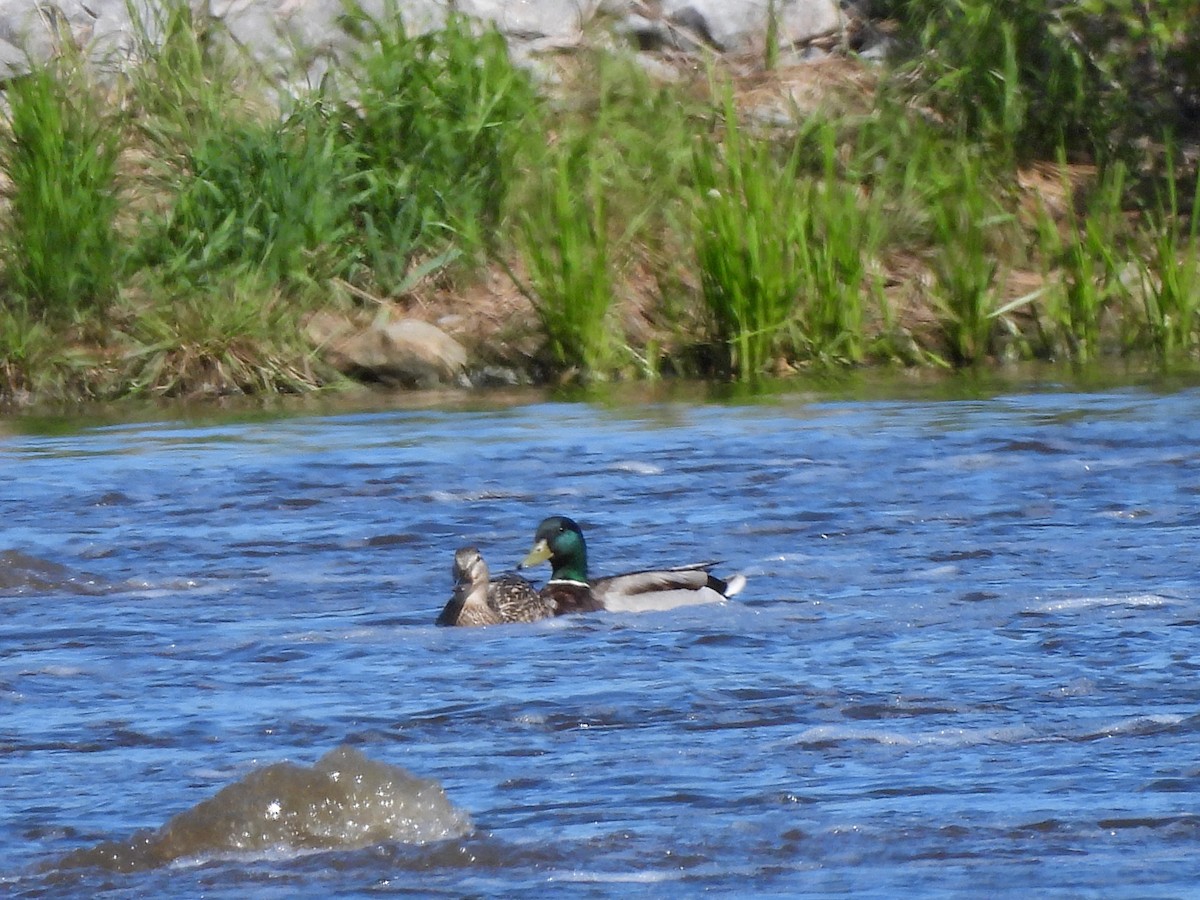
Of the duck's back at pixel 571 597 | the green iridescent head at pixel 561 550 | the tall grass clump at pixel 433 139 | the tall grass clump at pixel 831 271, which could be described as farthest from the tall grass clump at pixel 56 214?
the duck's back at pixel 571 597

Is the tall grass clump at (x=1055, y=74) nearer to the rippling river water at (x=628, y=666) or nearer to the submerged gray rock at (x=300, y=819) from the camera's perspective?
the rippling river water at (x=628, y=666)

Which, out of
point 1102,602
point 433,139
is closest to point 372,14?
point 433,139

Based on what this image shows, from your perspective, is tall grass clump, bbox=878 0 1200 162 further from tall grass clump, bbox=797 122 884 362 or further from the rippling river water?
the rippling river water

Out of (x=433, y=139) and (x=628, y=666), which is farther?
(x=433, y=139)

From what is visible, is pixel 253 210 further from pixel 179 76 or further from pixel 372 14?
pixel 372 14

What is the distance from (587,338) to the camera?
513 inches

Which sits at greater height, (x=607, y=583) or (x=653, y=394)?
(x=653, y=394)

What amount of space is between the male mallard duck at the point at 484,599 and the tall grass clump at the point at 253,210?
577 cm

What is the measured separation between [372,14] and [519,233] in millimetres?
2896

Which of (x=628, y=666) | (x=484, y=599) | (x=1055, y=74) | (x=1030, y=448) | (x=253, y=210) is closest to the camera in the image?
(x=628, y=666)

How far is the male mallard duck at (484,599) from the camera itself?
23.5ft

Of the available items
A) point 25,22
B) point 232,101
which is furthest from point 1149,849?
point 25,22

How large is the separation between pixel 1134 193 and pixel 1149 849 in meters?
11.2

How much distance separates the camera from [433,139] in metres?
13.6
